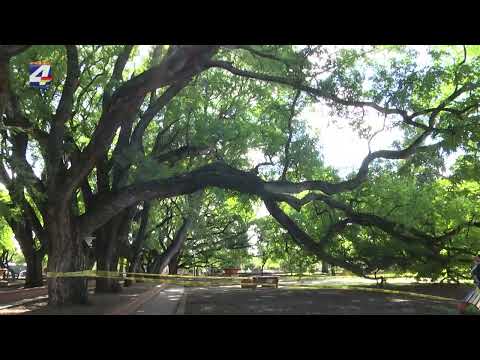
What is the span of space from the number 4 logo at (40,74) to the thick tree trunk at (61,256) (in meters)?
4.97

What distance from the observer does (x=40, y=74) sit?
53.0 feet

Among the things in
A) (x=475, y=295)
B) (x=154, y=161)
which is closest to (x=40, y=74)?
(x=154, y=161)

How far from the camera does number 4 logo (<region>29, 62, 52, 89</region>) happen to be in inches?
624

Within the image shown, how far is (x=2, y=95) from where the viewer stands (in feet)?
28.8

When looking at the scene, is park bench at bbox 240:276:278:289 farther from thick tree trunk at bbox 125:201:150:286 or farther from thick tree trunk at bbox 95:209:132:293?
thick tree trunk at bbox 95:209:132:293

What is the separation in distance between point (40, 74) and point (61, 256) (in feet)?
21.2

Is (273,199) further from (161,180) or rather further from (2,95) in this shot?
(2,95)

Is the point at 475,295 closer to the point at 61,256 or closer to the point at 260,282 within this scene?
the point at 61,256

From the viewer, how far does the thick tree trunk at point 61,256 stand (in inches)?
543

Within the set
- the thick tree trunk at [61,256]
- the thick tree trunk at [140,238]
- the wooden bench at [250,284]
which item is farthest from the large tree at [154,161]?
the wooden bench at [250,284]

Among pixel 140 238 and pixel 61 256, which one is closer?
pixel 61 256

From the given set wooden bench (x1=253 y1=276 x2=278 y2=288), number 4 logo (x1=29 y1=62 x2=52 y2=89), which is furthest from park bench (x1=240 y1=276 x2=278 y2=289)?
number 4 logo (x1=29 y1=62 x2=52 y2=89)

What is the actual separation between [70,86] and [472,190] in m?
19.2

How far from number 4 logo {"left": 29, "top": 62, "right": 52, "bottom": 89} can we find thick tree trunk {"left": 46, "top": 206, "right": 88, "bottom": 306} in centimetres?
497
